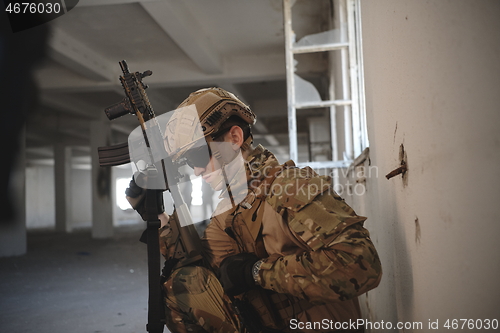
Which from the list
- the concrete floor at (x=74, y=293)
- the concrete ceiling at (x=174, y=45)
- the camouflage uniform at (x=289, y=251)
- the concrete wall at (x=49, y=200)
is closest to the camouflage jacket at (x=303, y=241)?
the camouflage uniform at (x=289, y=251)

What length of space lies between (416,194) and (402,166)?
11 centimetres

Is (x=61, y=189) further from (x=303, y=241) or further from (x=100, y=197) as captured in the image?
(x=303, y=241)

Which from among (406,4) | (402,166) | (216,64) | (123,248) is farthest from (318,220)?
(123,248)

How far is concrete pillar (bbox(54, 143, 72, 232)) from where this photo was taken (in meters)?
11.1

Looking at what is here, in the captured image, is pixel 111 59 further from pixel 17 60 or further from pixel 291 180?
pixel 291 180

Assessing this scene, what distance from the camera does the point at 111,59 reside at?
230 inches

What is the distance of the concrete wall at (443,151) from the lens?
63 cm

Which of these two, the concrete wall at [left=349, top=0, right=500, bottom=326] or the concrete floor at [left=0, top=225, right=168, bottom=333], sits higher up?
the concrete wall at [left=349, top=0, right=500, bottom=326]

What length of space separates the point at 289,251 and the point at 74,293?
3237 millimetres

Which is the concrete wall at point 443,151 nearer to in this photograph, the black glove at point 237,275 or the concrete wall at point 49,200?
the black glove at point 237,275

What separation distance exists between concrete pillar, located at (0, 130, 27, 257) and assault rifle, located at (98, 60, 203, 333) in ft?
19.3

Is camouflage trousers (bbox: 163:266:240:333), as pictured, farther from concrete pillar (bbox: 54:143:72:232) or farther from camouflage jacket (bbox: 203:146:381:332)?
concrete pillar (bbox: 54:143:72:232)

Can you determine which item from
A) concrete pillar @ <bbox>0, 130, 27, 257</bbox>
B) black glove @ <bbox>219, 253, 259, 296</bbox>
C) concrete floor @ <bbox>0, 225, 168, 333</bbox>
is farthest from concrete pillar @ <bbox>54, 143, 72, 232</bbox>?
black glove @ <bbox>219, 253, 259, 296</bbox>

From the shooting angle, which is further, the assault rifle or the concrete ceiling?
the concrete ceiling
